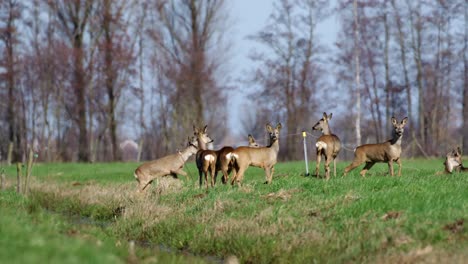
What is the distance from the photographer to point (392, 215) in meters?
11.3

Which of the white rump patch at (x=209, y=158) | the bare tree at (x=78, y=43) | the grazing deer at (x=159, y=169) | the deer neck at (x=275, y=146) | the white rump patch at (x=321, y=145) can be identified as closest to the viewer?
the white rump patch at (x=209, y=158)

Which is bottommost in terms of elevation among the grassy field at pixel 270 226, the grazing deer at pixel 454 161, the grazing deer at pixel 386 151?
the grassy field at pixel 270 226

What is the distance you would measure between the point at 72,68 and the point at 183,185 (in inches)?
1314

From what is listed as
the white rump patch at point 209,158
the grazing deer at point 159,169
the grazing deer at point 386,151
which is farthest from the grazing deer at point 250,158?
the grazing deer at point 159,169

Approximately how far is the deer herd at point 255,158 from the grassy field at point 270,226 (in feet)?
4.62

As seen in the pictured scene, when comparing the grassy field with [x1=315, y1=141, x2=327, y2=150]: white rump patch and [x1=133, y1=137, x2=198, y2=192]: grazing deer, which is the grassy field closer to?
[x1=133, y1=137, x2=198, y2=192]: grazing deer

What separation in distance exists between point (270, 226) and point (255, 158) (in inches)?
243

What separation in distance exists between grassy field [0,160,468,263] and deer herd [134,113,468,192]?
4.62 ft

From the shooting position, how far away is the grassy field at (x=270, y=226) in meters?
9.41

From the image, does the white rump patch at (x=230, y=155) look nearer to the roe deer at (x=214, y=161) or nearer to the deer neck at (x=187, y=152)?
the roe deer at (x=214, y=161)

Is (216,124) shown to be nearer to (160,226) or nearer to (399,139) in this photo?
(399,139)

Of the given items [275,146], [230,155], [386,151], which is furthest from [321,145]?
[230,155]

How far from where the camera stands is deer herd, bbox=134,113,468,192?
18.2 meters

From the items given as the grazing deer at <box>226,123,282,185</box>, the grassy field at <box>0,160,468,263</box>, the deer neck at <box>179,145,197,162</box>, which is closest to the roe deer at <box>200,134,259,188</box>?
the grazing deer at <box>226,123,282,185</box>
